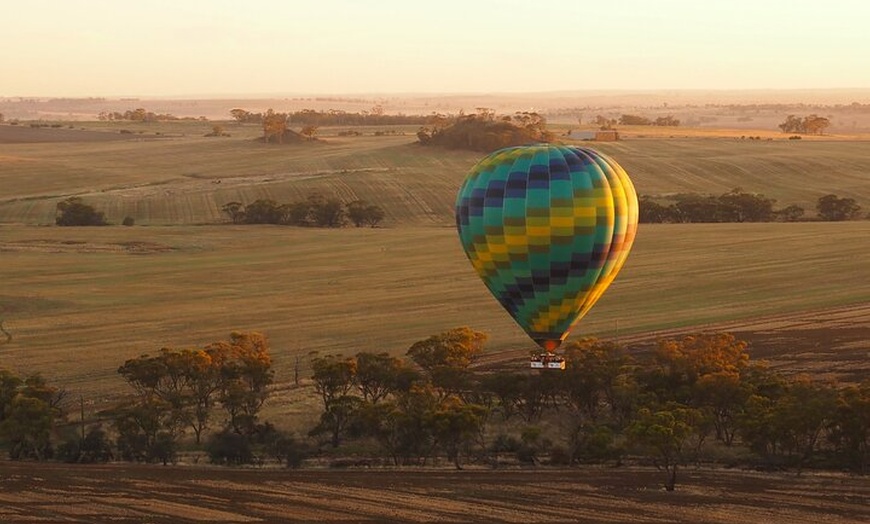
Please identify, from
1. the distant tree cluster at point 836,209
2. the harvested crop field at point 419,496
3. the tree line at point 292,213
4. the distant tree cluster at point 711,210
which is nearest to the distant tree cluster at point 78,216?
the tree line at point 292,213

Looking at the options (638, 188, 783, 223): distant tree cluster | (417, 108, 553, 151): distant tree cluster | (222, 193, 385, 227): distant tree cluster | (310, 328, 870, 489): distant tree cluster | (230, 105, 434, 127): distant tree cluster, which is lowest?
(310, 328, 870, 489): distant tree cluster

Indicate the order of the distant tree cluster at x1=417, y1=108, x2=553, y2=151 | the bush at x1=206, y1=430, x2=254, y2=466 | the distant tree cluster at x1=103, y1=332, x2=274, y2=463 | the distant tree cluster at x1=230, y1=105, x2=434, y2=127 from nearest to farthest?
the bush at x1=206, y1=430, x2=254, y2=466, the distant tree cluster at x1=103, y1=332, x2=274, y2=463, the distant tree cluster at x1=417, y1=108, x2=553, y2=151, the distant tree cluster at x1=230, y1=105, x2=434, y2=127

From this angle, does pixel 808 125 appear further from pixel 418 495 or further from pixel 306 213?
pixel 418 495

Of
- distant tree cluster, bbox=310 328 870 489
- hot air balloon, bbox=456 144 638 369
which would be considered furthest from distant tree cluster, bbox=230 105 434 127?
hot air balloon, bbox=456 144 638 369

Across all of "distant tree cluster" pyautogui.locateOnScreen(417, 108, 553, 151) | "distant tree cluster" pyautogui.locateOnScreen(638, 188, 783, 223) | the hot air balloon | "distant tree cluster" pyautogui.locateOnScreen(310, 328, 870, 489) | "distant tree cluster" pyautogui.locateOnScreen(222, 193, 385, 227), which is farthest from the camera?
"distant tree cluster" pyautogui.locateOnScreen(417, 108, 553, 151)

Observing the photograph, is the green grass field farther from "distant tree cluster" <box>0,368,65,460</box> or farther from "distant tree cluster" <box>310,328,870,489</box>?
"distant tree cluster" <box>310,328,870,489</box>

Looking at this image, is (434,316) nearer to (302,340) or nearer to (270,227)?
(302,340)
